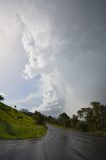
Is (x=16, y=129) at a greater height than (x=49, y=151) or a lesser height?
greater

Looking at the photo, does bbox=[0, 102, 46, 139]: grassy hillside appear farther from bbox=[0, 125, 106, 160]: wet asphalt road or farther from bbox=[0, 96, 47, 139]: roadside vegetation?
bbox=[0, 125, 106, 160]: wet asphalt road

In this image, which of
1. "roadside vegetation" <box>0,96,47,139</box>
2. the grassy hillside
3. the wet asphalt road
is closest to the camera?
the wet asphalt road

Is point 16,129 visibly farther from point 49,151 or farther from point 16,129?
point 49,151

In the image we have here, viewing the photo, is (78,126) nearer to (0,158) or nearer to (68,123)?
(68,123)

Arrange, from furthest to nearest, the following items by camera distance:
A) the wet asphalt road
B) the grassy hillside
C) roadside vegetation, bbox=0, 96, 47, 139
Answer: the grassy hillside
roadside vegetation, bbox=0, 96, 47, 139
the wet asphalt road

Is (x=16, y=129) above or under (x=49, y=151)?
above

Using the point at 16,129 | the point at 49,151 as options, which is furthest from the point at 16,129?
the point at 49,151

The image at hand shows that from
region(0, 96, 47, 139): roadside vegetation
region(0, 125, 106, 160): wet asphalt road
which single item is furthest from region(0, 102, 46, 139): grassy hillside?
region(0, 125, 106, 160): wet asphalt road

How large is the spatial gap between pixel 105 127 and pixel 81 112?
73.5 ft

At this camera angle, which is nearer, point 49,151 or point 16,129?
point 49,151

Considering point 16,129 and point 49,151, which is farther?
point 16,129

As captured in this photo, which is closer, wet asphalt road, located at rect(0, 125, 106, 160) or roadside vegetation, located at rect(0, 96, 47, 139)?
wet asphalt road, located at rect(0, 125, 106, 160)

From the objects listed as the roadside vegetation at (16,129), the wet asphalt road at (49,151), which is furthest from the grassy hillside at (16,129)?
the wet asphalt road at (49,151)

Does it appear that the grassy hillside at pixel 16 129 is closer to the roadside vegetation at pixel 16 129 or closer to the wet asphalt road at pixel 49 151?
the roadside vegetation at pixel 16 129
